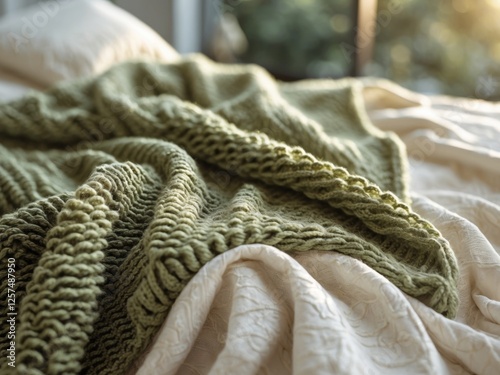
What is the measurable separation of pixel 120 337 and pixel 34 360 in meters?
0.11

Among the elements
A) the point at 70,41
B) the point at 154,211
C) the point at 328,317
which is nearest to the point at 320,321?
the point at 328,317

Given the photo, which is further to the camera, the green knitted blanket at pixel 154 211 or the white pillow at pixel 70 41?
the white pillow at pixel 70 41

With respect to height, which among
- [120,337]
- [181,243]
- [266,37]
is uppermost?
[181,243]

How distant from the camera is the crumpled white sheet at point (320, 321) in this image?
0.62 m

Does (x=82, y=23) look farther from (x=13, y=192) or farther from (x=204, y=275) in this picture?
(x=204, y=275)

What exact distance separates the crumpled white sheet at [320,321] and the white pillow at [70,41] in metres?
0.99

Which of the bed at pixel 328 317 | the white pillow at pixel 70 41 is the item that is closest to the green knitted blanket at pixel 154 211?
the bed at pixel 328 317

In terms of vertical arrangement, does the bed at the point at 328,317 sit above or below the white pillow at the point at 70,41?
above

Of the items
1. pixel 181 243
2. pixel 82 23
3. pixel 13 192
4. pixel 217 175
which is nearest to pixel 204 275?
pixel 181 243

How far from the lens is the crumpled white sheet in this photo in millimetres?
623

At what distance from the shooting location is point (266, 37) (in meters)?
2.72

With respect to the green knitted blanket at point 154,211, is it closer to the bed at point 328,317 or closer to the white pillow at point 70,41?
the bed at point 328,317

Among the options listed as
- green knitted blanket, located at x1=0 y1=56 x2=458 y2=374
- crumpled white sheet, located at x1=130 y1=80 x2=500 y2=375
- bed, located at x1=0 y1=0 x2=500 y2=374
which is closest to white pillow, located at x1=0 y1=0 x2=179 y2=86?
green knitted blanket, located at x1=0 y1=56 x2=458 y2=374

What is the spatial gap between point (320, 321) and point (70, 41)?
3.89 ft
